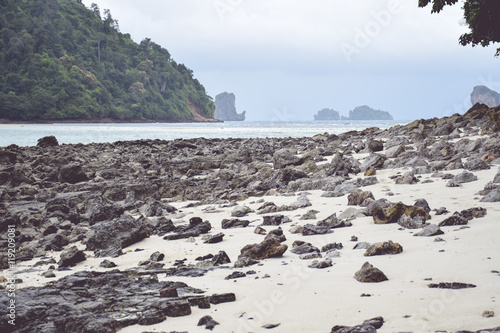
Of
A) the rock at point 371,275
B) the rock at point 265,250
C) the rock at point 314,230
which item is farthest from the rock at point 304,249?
the rock at point 371,275

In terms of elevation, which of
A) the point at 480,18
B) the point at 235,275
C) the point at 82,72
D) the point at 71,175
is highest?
the point at 82,72

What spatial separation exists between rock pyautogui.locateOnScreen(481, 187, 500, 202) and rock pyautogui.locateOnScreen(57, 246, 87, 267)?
17.1 feet

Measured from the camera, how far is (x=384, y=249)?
427 centimetres

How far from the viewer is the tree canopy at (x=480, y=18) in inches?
464

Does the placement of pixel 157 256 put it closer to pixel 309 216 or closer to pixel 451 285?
pixel 309 216

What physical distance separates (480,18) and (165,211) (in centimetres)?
1120

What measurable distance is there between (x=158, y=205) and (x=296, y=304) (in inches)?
198

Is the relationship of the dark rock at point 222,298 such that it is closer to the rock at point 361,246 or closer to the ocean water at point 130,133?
the rock at point 361,246

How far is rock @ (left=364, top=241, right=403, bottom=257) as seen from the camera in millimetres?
4242

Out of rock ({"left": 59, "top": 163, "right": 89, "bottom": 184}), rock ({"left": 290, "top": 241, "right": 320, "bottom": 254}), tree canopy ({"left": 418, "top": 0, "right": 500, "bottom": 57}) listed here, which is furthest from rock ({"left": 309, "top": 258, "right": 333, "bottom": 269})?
tree canopy ({"left": 418, "top": 0, "right": 500, "bottom": 57})

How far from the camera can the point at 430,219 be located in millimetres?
5312

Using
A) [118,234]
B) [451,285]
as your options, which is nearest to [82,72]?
[118,234]

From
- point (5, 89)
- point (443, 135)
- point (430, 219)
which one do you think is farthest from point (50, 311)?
point (5, 89)

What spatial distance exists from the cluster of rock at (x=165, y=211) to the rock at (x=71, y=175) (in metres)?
0.03
